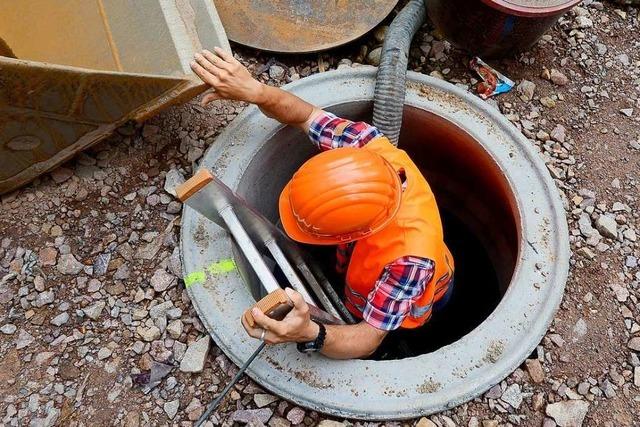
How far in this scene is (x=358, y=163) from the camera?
5.73 ft

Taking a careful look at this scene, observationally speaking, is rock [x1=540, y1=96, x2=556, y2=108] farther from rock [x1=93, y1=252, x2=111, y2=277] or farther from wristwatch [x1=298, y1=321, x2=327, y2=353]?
rock [x1=93, y1=252, x2=111, y2=277]

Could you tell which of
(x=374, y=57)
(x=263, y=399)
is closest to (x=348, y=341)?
(x=263, y=399)

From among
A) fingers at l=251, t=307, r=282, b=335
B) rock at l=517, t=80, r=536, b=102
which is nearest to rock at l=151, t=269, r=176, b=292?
fingers at l=251, t=307, r=282, b=335

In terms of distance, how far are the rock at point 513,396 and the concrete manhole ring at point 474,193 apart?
59 millimetres

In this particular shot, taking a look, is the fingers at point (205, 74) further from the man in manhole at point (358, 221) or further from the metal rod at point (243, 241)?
the metal rod at point (243, 241)

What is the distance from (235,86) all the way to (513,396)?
148 cm

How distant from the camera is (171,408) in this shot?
1.98 metres

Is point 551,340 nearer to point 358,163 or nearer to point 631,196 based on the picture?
point 631,196

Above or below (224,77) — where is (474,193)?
below

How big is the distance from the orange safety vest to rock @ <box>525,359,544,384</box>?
1.35 ft

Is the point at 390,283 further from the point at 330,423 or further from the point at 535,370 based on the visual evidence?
the point at 535,370

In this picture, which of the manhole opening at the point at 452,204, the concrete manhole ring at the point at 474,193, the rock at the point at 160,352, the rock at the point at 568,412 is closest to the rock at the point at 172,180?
Result: the concrete manhole ring at the point at 474,193

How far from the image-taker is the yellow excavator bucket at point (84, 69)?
1.95 m

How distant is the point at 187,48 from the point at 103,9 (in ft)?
1.69
